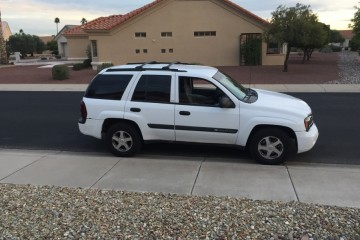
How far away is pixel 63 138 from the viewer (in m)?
9.40

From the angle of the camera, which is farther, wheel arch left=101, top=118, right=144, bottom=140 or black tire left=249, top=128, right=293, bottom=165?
wheel arch left=101, top=118, right=144, bottom=140

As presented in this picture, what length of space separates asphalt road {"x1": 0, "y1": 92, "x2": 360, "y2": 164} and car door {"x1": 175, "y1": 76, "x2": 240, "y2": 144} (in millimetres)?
600

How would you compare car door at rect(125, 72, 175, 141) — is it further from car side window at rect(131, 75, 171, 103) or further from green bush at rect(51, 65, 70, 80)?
green bush at rect(51, 65, 70, 80)

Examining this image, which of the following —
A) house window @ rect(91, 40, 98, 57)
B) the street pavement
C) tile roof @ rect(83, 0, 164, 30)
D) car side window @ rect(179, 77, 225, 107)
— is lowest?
the street pavement

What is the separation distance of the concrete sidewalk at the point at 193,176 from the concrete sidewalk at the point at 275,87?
11.6m

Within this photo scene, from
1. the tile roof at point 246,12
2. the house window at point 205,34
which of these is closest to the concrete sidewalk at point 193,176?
the tile roof at point 246,12

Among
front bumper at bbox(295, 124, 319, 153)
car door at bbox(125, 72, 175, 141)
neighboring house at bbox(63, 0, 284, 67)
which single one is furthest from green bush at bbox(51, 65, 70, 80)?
front bumper at bbox(295, 124, 319, 153)

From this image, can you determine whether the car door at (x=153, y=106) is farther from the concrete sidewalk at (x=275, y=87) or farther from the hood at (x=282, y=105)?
the concrete sidewalk at (x=275, y=87)

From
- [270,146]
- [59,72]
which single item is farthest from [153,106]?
[59,72]

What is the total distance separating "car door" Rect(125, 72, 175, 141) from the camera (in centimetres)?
741

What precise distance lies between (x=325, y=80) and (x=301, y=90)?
4.16 metres

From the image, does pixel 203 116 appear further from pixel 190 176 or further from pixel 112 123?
pixel 112 123

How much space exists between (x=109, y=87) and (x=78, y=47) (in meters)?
39.9

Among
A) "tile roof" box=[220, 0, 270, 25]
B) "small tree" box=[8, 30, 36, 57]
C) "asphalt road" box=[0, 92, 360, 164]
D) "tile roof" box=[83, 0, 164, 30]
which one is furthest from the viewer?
"small tree" box=[8, 30, 36, 57]
